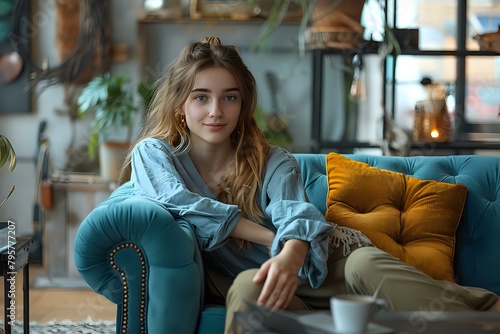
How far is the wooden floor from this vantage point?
9.95ft

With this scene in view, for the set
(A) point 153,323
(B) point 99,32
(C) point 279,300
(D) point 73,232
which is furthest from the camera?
(B) point 99,32

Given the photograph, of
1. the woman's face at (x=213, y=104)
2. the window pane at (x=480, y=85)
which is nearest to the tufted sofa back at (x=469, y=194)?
the woman's face at (x=213, y=104)

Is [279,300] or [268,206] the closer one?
[279,300]

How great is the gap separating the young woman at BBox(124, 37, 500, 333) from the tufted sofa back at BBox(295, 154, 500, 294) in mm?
270

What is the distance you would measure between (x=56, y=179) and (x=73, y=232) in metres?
0.26

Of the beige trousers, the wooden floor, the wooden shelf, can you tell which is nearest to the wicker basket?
the wooden shelf

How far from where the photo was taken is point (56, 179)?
3.63 meters

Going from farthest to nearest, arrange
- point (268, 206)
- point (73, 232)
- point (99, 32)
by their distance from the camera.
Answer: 1. point (99, 32)
2. point (73, 232)
3. point (268, 206)

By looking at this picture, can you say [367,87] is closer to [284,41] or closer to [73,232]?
[284,41]

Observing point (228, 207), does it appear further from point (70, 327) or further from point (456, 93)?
point (456, 93)

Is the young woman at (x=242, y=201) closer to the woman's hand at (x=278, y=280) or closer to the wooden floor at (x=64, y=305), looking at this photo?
the woman's hand at (x=278, y=280)

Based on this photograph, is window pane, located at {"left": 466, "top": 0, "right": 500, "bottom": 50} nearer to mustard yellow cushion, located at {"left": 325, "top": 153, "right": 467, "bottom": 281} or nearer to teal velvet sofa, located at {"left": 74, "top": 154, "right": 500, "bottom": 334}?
mustard yellow cushion, located at {"left": 325, "top": 153, "right": 467, "bottom": 281}

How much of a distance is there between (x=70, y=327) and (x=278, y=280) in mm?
1436

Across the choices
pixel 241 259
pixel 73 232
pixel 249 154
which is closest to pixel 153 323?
pixel 241 259
